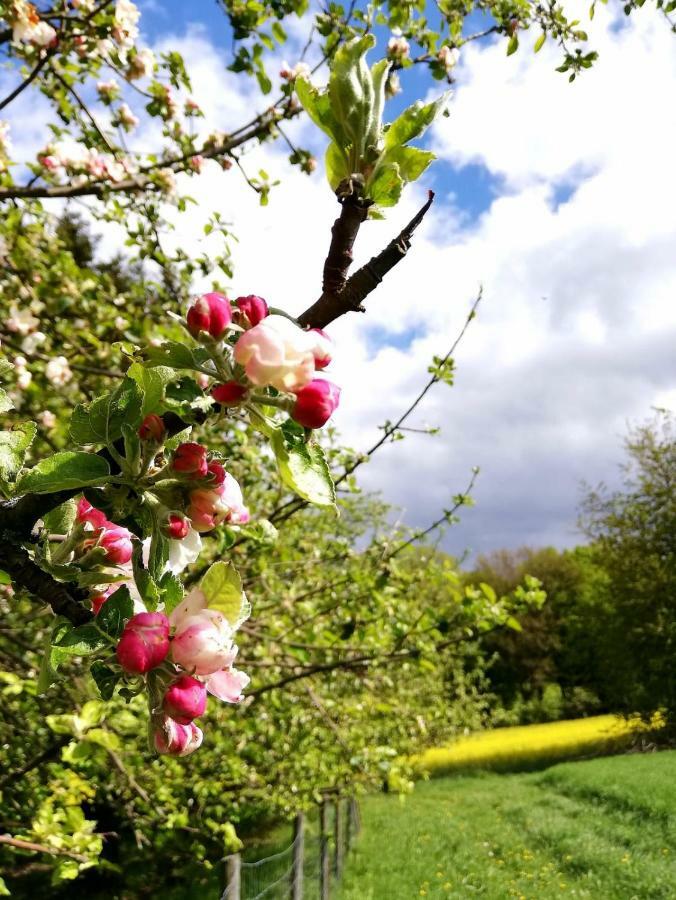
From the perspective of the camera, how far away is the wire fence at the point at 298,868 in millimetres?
4317

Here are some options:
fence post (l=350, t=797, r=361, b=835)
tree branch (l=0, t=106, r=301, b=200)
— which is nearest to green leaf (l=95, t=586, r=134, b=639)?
tree branch (l=0, t=106, r=301, b=200)

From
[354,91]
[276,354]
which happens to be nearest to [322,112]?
[354,91]

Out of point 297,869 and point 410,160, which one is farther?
point 297,869

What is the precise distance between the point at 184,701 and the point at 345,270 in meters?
0.42

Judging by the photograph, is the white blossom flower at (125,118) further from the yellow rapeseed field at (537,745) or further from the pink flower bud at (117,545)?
the yellow rapeseed field at (537,745)

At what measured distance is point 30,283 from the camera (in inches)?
141

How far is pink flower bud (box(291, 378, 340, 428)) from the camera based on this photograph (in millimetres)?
594

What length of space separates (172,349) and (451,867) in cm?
1068

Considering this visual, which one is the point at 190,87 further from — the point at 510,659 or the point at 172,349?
the point at 510,659

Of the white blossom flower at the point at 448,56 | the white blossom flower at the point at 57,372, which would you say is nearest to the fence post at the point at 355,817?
the white blossom flower at the point at 57,372

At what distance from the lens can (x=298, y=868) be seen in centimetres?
501

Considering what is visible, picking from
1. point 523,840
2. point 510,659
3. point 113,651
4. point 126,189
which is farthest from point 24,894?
point 510,659

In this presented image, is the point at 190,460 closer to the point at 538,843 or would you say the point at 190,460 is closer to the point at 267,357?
the point at 267,357

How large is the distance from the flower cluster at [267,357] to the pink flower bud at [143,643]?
223 mm
